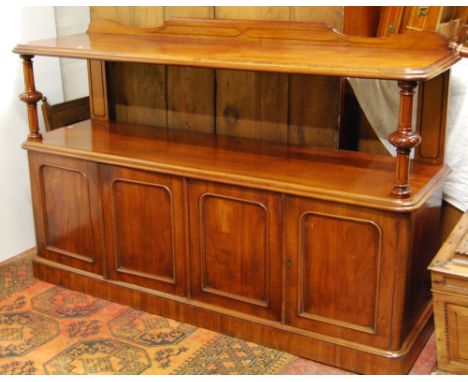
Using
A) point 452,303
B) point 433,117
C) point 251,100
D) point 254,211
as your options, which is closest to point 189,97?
point 251,100

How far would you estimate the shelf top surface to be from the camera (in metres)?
2.89

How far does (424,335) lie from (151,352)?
4.08 ft

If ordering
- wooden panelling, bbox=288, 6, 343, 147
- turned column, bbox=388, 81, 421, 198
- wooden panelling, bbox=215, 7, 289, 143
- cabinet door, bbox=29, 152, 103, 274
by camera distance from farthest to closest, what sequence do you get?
cabinet door, bbox=29, 152, 103, 274
wooden panelling, bbox=215, 7, 289, 143
wooden panelling, bbox=288, 6, 343, 147
turned column, bbox=388, 81, 421, 198

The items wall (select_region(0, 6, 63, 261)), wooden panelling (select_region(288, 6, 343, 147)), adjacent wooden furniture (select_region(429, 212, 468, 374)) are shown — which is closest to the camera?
adjacent wooden furniture (select_region(429, 212, 468, 374))

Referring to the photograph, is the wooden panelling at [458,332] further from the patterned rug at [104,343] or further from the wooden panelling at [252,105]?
the wooden panelling at [252,105]

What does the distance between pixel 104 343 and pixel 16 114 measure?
154cm

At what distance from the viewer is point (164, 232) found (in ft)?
11.1

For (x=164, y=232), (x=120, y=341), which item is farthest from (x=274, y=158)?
(x=120, y=341)

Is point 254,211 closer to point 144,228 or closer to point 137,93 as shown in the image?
point 144,228

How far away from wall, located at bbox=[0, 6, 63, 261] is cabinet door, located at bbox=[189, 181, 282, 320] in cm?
140

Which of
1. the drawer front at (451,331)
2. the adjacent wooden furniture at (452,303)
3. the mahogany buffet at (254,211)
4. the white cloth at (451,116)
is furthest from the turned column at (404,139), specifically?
the white cloth at (451,116)

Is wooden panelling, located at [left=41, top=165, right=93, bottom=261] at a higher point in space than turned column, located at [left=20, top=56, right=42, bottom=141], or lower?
lower

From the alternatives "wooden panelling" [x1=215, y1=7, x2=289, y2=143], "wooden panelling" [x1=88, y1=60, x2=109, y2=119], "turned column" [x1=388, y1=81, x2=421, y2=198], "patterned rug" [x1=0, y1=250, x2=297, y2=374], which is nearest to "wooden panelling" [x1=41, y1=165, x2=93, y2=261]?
"patterned rug" [x1=0, y1=250, x2=297, y2=374]

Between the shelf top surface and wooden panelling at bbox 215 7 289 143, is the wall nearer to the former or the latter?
the shelf top surface
